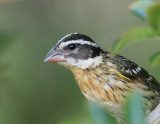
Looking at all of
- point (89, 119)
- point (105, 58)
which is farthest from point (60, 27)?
point (89, 119)

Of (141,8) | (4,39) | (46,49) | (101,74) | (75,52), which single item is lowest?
(101,74)

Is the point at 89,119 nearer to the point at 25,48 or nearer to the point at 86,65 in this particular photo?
the point at 86,65

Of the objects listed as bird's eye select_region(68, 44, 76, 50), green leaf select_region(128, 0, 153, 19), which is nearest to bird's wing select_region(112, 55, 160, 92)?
bird's eye select_region(68, 44, 76, 50)

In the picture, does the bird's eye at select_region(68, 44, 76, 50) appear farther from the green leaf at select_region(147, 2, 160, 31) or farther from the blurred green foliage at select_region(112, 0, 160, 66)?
the green leaf at select_region(147, 2, 160, 31)

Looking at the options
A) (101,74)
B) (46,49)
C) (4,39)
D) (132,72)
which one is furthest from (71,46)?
(46,49)

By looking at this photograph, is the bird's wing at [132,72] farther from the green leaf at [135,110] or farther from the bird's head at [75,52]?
the green leaf at [135,110]

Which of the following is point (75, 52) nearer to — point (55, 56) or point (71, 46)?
point (71, 46)

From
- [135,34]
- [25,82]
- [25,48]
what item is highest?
[25,48]
